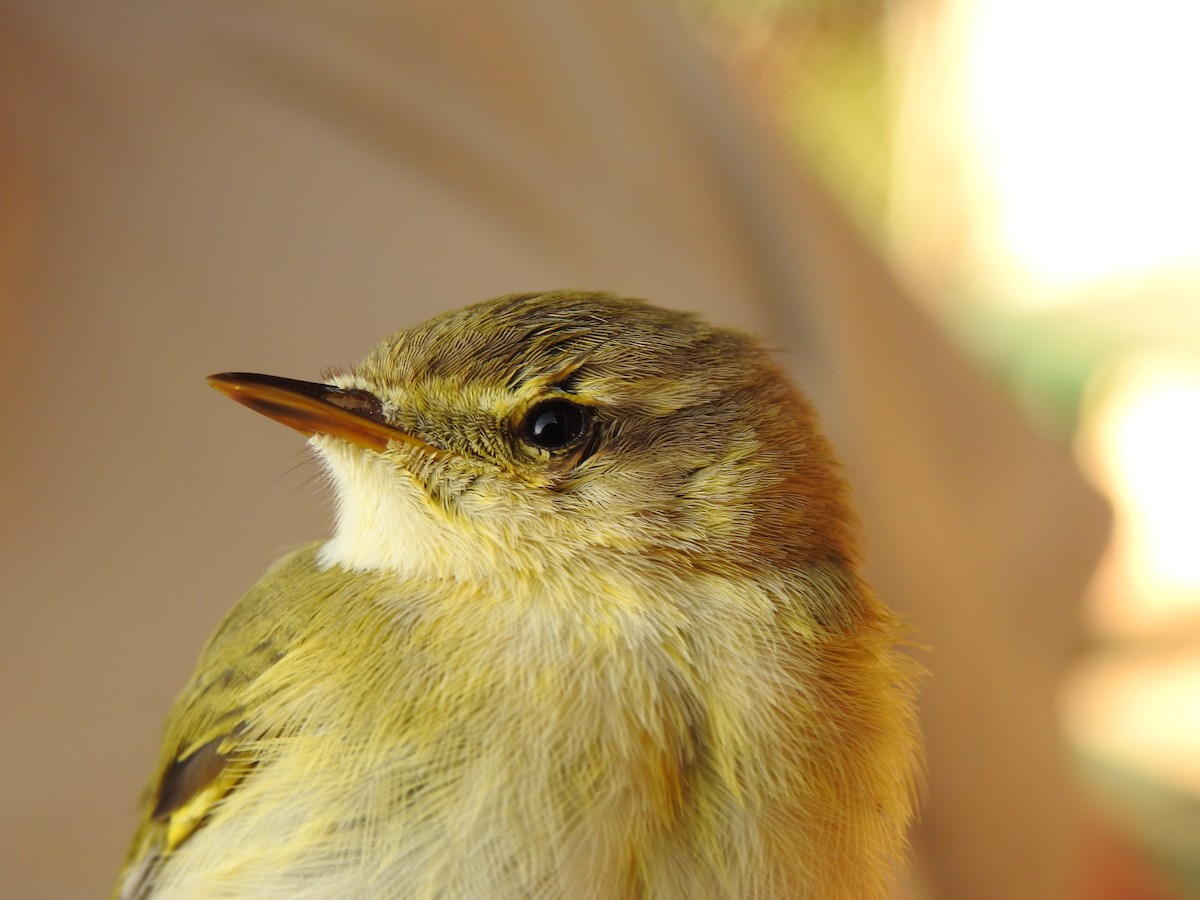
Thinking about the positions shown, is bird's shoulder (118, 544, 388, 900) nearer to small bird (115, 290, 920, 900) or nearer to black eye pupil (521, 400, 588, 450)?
small bird (115, 290, 920, 900)

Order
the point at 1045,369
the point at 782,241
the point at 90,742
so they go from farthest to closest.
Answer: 1. the point at 1045,369
2. the point at 782,241
3. the point at 90,742

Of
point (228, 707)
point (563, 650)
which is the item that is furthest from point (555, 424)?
point (228, 707)

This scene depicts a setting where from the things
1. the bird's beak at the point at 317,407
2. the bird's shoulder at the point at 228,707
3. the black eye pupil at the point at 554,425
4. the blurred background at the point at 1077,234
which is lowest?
the bird's shoulder at the point at 228,707

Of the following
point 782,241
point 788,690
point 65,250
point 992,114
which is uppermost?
point 992,114

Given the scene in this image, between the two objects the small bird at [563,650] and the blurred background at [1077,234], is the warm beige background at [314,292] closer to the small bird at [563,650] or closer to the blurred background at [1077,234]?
the small bird at [563,650]

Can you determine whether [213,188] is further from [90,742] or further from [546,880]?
[546,880]

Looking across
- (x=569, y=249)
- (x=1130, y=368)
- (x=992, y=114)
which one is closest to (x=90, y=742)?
(x=569, y=249)

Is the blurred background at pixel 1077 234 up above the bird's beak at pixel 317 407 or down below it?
above

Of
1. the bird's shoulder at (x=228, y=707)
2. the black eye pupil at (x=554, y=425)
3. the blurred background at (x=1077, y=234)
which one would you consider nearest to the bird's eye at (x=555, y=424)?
the black eye pupil at (x=554, y=425)

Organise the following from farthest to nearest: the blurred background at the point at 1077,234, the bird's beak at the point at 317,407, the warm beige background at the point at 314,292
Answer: the blurred background at the point at 1077,234 < the warm beige background at the point at 314,292 < the bird's beak at the point at 317,407
